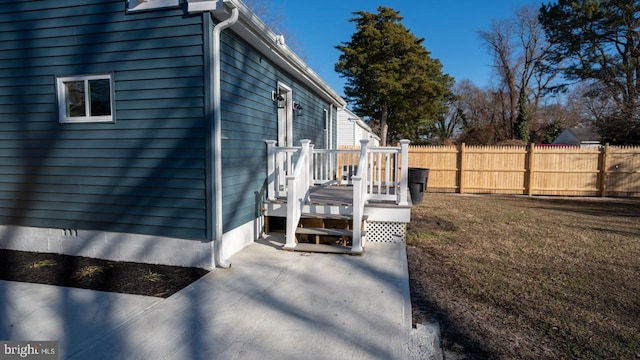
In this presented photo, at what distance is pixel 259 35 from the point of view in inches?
199

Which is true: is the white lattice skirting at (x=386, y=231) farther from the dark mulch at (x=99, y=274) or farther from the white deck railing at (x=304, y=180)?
the dark mulch at (x=99, y=274)

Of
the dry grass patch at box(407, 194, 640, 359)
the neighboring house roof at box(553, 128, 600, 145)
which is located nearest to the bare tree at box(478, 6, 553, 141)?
the neighboring house roof at box(553, 128, 600, 145)

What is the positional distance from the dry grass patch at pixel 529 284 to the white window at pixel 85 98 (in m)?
4.27

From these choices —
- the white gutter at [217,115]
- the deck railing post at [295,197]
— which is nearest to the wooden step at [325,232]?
the deck railing post at [295,197]

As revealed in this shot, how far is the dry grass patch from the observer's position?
2.79 meters

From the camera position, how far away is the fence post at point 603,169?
12.3 metres

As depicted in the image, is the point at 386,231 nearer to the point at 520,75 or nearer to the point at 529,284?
the point at 529,284

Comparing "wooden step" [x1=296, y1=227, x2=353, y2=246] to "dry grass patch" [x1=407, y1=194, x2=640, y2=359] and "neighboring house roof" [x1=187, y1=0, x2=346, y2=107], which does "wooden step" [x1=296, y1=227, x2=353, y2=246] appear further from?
"neighboring house roof" [x1=187, y1=0, x2=346, y2=107]

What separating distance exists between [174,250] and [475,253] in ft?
13.3

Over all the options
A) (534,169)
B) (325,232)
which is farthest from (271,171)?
(534,169)

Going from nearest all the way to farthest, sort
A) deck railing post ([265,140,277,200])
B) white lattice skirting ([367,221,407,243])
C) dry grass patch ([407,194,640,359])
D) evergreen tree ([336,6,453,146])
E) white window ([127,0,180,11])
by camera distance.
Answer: dry grass patch ([407,194,640,359]) < white window ([127,0,180,11]) < white lattice skirting ([367,221,407,243]) < deck railing post ([265,140,277,200]) < evergreen tree ([336,6,453,146])

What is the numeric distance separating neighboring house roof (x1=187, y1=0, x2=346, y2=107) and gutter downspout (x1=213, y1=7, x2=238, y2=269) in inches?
5.3

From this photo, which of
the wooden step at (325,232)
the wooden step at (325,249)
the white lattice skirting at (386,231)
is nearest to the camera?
the wooden step at (325,249)

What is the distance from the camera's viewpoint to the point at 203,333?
114 inches
